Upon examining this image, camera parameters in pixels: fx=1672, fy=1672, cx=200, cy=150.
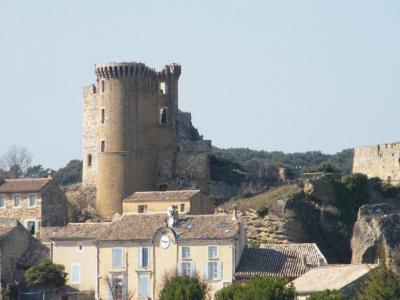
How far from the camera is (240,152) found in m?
148

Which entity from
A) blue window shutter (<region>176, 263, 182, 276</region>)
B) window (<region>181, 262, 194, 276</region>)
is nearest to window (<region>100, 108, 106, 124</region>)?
blue window shutter (<region>176, 263, 182, 276</region>)

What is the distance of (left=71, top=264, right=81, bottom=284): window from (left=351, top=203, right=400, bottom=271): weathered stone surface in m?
14.1

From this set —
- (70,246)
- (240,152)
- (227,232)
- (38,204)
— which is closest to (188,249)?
(227,232)

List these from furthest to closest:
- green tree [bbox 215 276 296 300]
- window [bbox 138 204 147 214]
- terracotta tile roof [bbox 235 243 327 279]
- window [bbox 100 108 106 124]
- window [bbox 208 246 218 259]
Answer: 1. window [bbox 100 108 106 124]
2. window [bbox 138 204 147 214]
3. window [bbox 208 246 218 259]
4. terracotta tile roof [bbox 235 243 327 279]
5. green tree [bbox 215 276 296 300]

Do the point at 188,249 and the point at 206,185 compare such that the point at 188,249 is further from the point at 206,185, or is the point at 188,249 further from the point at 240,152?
the point at 240,152

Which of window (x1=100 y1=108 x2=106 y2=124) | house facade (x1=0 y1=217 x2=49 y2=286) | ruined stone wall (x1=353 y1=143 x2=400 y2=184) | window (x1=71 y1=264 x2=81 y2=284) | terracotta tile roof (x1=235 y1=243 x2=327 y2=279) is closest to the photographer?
terracotta tile roof (x1=235 y1=243 x2=327 y2=279)

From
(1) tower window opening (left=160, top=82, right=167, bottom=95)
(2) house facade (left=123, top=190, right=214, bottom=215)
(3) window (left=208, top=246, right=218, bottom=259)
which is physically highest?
(1) tower window opening (left=160, top=82, right=167, bottom=95)

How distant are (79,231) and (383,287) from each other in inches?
915

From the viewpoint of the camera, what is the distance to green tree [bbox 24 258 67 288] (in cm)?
8212

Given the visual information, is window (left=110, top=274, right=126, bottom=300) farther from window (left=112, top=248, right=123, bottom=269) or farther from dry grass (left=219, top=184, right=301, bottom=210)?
dry grass (left=219, top=184, right=301, bottom=210)

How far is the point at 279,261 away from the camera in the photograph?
80.1 m

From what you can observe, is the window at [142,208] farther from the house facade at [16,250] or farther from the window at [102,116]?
the window at [102,116]

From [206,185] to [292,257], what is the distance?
18.8m

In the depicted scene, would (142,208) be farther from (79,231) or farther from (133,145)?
(133,145)
